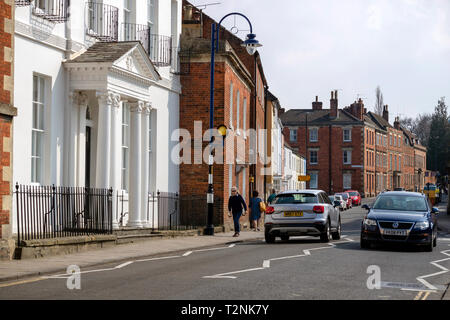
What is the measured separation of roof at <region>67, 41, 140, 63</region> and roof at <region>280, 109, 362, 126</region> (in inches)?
2983

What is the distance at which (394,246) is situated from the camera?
813 inches

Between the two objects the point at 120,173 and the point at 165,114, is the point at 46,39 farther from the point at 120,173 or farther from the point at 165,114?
the point at 165,114

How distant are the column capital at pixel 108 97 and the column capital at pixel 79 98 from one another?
636 mm

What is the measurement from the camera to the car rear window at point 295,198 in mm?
21453

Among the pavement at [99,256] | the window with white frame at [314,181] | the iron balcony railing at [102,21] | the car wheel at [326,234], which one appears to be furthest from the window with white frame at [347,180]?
the iron balcony railing at [102,21]

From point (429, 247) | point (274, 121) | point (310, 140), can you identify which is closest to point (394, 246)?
point (429, 247)

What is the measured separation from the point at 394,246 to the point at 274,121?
4359 cm

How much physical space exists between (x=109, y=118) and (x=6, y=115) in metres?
5.05

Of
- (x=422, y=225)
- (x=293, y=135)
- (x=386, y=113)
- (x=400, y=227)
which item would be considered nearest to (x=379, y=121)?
(x=386, y=113)

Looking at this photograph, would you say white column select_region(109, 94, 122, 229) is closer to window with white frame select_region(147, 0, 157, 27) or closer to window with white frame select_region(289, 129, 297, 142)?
window with white frame select_region(147, 0, 157, 27)

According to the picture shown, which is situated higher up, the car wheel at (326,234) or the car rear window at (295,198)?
the car rear window at (295,198)

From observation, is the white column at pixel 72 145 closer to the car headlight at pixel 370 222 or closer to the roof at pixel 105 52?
the roof at pixel 105 52

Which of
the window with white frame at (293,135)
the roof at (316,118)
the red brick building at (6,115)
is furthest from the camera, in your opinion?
the window with white frame at (293,135)

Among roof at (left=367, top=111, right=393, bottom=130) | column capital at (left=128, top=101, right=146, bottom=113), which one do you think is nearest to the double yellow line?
column capital at (left=128, top=101, right=146, bottom=113)
